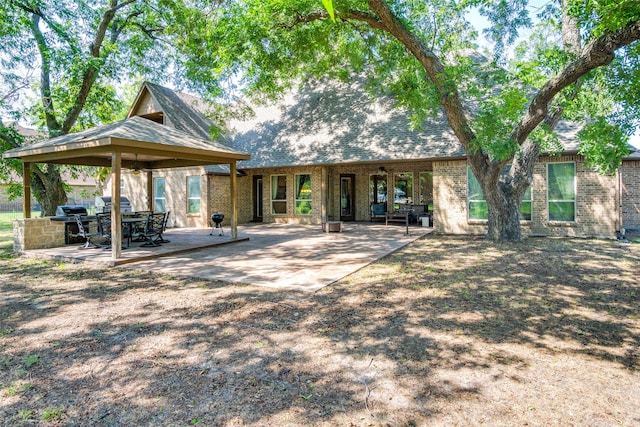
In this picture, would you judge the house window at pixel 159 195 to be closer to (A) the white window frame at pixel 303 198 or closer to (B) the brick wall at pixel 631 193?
(A) the white window frame at pixel 303 198

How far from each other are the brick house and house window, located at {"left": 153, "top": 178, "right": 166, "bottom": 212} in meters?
0.05

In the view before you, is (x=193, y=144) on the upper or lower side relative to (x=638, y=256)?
upper

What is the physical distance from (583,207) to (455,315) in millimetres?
9864

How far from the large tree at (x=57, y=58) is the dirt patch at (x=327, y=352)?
8.27 meters

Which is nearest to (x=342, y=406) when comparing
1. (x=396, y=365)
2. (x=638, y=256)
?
(x=396, y=365)

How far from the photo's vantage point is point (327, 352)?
12.4 ft

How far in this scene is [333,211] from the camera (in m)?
19.0

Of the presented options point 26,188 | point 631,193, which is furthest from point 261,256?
point 631,193

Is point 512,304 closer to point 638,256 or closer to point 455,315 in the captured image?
point 455,315

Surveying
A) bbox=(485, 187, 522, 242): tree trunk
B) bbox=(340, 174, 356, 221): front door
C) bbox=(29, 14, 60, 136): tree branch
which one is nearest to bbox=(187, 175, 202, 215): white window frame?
bbox=(29, 14, 60, 136): tree branch

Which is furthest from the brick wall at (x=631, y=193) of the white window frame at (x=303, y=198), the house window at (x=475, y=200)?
the white window frame at (x=303, y=198)

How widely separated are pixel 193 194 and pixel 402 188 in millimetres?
10053

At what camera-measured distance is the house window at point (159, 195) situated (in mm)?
18016

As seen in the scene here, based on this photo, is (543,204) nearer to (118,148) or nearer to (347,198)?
(347,198)
